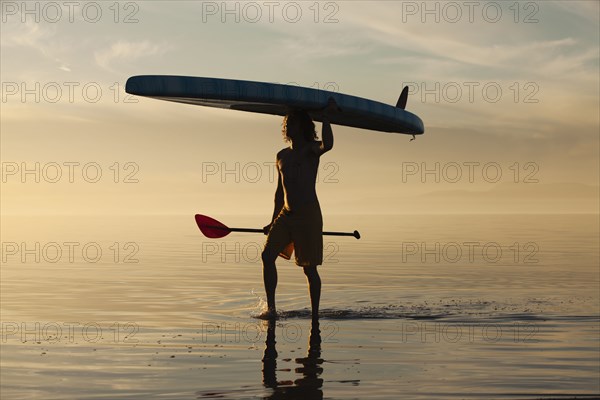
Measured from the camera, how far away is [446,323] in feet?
32.7

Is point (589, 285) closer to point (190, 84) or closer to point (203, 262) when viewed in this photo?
point (190, 84)

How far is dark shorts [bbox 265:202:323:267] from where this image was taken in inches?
404

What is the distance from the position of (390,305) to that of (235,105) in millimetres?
3198

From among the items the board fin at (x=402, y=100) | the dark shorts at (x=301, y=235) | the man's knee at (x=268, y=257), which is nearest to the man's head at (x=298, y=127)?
the dark shorts at (x=301, y=235)

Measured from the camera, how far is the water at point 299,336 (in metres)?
6.30

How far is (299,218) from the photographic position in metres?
10.3

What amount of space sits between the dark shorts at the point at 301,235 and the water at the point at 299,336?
0.70 meters

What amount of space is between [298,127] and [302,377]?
4.50 m

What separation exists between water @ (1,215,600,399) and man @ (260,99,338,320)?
19.4 inches

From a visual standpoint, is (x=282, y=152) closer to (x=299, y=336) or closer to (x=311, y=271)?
(x=311, y=271)

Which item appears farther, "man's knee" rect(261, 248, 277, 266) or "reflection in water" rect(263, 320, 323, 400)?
"man's knee" rect(261, 248, 277, 266)

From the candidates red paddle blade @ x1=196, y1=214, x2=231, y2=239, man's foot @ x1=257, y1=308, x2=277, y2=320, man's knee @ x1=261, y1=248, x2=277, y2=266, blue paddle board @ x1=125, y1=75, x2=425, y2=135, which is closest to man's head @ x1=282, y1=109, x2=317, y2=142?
blue paddle board @ x1=125, y1=75, x2=425, y2=135

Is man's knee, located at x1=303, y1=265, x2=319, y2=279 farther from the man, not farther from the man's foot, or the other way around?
the man's foot

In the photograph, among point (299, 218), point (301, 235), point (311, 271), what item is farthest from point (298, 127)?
point (311, 271)
